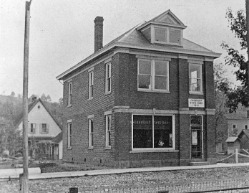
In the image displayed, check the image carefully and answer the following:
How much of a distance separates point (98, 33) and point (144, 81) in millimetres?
7509

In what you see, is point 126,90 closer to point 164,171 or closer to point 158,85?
point 158,85

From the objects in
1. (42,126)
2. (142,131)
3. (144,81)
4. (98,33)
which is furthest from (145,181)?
(42,126)

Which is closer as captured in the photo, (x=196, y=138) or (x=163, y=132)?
(x=163, y=132)

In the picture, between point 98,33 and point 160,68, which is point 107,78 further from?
point 98,33

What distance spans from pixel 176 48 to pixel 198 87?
118 inches

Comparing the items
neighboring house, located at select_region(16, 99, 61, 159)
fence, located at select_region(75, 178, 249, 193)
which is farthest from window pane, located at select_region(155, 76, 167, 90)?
neighboring house, located at select_region(16, 99, 61, 159)

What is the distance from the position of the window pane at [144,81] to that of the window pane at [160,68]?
70 centimetres

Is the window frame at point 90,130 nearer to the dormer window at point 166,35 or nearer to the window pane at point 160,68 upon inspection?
the window pane at point 160,68

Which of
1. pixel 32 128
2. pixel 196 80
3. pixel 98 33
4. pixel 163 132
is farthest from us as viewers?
pixel 32 128

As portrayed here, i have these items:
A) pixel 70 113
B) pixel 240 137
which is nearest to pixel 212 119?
pixel 70 113

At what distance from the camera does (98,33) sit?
1123 inches

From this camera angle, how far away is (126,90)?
71.9 ft

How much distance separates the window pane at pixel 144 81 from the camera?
22.5 metres

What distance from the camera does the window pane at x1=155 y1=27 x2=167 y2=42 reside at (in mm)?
23359
